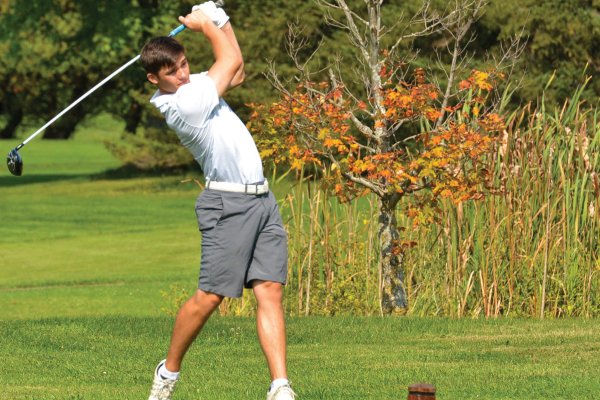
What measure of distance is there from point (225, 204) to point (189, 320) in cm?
57

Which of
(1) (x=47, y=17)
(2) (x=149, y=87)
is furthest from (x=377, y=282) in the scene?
(1) (x=47, y=17)

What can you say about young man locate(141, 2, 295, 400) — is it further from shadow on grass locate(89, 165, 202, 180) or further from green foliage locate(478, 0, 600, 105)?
shadow on grass locate(89, 165, 202, 180)

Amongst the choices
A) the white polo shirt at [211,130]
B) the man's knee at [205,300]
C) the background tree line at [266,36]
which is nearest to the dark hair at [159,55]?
the white polo shirt at [211,130]

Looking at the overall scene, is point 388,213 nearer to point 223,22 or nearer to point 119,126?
point 223,22

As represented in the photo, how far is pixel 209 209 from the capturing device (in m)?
6.31

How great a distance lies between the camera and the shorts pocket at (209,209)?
629cm

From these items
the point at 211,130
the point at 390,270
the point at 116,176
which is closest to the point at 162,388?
the point at 211,130

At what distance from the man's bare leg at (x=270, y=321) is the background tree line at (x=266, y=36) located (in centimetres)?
1622

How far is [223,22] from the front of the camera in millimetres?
6469

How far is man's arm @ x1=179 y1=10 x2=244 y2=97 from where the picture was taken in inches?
248

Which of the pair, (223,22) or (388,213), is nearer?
(223,22)

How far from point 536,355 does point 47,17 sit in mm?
30042

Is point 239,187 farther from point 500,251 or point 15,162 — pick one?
point 500,251

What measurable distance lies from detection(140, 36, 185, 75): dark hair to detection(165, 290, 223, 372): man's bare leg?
104 centimetres
